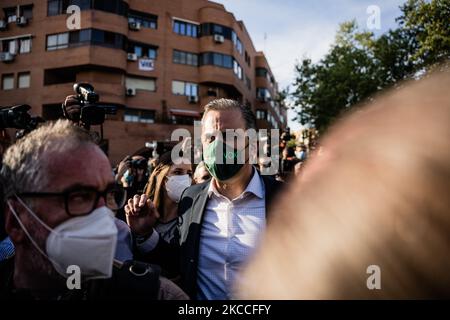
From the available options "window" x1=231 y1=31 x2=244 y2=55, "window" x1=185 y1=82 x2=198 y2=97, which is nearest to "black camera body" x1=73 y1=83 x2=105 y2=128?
"window" x1=185 y1=82 x2=198 y2=97

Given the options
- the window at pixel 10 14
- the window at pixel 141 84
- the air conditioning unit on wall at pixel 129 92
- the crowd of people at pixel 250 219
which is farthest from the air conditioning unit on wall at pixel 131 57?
the crowd of people at pixel 250 219

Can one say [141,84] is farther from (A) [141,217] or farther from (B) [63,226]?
(B) [63,226]

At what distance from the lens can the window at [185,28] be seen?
29.6 meters

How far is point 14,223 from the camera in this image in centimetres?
152

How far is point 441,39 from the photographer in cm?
1251

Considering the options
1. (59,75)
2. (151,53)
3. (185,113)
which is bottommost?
(185,113)

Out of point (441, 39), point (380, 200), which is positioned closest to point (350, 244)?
point (380, 200)

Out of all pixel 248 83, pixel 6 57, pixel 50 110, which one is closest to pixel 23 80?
pixel 6 57

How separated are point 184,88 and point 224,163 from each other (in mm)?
28043

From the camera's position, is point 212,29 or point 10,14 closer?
point 10,14

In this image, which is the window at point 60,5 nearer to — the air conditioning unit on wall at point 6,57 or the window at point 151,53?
the air conditioning unit on wall at point 6,57

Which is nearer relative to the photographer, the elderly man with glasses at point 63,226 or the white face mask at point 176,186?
the elderly man with glasses at point 63,226

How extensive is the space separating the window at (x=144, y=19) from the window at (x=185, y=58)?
277cm
